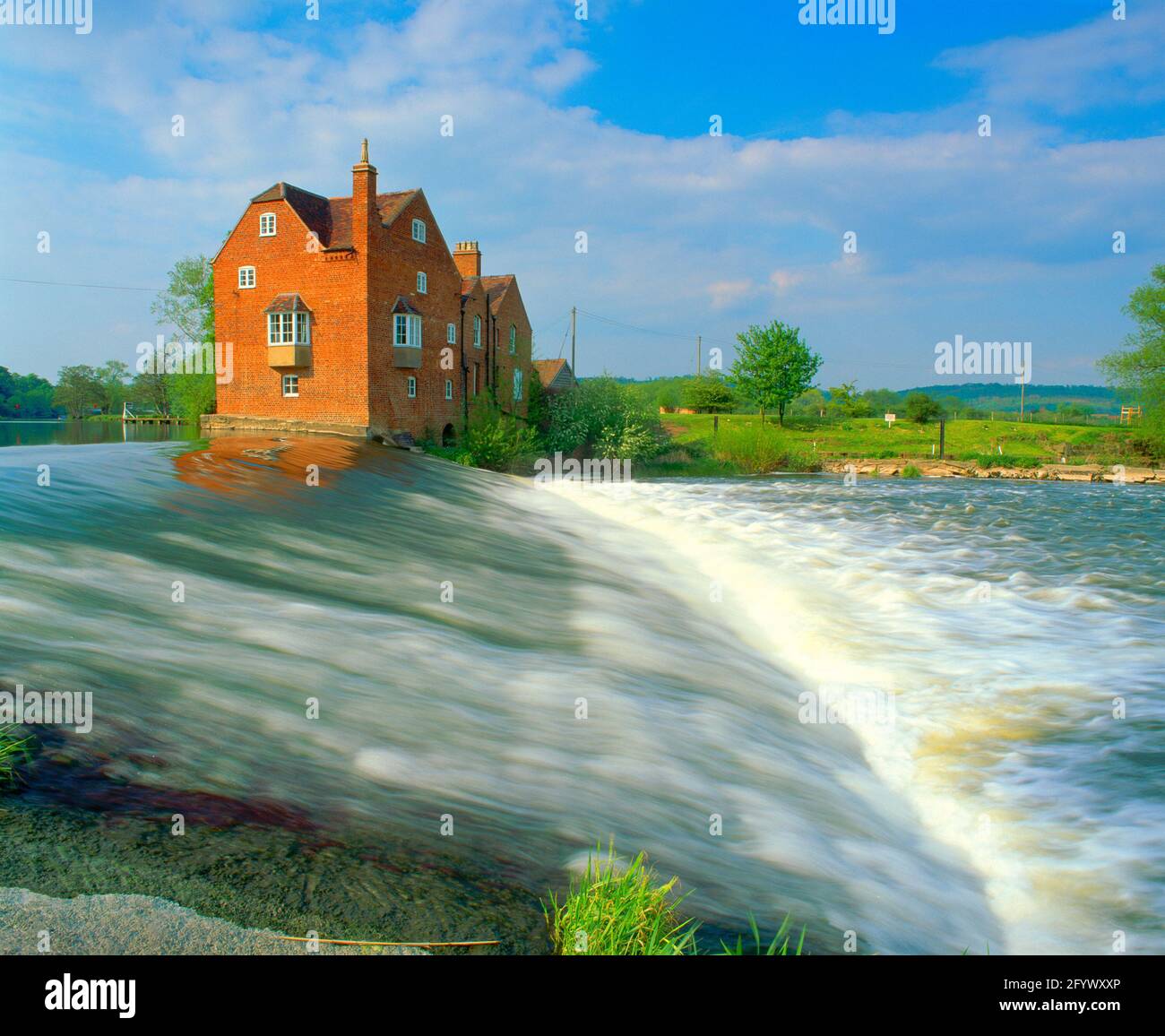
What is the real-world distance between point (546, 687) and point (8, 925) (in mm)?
4396

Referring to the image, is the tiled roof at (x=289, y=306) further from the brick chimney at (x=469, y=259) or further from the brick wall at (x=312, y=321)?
the brick chimney at (x=469, y=259)

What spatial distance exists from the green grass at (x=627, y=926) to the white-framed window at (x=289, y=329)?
42271 mm

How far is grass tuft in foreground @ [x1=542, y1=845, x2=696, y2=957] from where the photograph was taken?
3.21 m

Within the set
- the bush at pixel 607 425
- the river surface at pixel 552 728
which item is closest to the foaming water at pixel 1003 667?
the river surface at pixel 552 728

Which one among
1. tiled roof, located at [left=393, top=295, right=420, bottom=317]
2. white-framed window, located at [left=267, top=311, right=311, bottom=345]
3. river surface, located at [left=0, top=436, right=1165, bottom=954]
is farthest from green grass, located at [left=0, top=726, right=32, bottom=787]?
white-framed window, located at [left=267, top=311, right=311, bottom=345]

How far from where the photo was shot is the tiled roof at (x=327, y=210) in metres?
43.3

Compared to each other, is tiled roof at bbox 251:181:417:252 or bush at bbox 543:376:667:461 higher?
tiled roof at bbox 251:181:417:252

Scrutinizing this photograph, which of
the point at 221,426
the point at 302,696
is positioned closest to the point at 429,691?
the point at 302,696

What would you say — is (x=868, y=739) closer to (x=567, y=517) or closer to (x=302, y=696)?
(x=302, y=696)

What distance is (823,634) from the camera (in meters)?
10.5

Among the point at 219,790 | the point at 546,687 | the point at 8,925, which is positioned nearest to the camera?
the point at 8,925

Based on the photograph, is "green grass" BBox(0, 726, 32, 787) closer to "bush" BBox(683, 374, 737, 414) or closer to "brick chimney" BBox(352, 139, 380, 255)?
"brick chimney" BBox(352, 139, 380, 255)

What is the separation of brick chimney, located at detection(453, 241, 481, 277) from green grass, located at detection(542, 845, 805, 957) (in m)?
54.1

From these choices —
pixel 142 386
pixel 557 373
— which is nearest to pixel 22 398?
pixel 142 386
